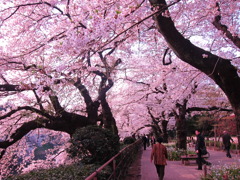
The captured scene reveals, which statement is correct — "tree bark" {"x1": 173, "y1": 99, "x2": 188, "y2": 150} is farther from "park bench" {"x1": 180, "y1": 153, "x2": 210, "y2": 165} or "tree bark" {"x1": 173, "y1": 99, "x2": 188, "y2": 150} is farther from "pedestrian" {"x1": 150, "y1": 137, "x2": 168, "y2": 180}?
"pedestrian" {"x1": 150, "y1": 137, "x2": 168, "y2": 180}

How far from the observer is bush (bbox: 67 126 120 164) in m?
6.71

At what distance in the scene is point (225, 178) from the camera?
471 centimetres

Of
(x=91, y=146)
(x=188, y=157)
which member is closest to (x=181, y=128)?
(x=188, y=157)

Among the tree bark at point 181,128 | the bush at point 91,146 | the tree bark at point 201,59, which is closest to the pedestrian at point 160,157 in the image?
the bush at point 91,146

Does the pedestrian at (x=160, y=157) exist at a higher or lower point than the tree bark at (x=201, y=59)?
lower

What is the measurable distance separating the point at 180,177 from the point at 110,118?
4389 mm

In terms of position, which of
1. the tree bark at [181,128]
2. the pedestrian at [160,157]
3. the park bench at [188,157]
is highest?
the tree bark at [181,128]

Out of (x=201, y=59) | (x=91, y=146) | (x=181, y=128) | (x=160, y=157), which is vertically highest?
(x=201, y=59)

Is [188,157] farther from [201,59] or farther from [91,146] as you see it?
[201,59]

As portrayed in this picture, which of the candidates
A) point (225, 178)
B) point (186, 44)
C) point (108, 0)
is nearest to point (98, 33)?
point (108, 0)

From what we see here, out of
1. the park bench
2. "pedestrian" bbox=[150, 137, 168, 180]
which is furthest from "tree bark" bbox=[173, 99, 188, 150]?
"pedestrian" bbox=[150, 137, 168, 180]

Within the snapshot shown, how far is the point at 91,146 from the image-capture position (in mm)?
6789

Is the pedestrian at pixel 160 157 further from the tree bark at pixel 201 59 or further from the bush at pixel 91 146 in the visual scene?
the tree bark at pixel 201 59

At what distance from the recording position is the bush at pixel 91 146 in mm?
6715
